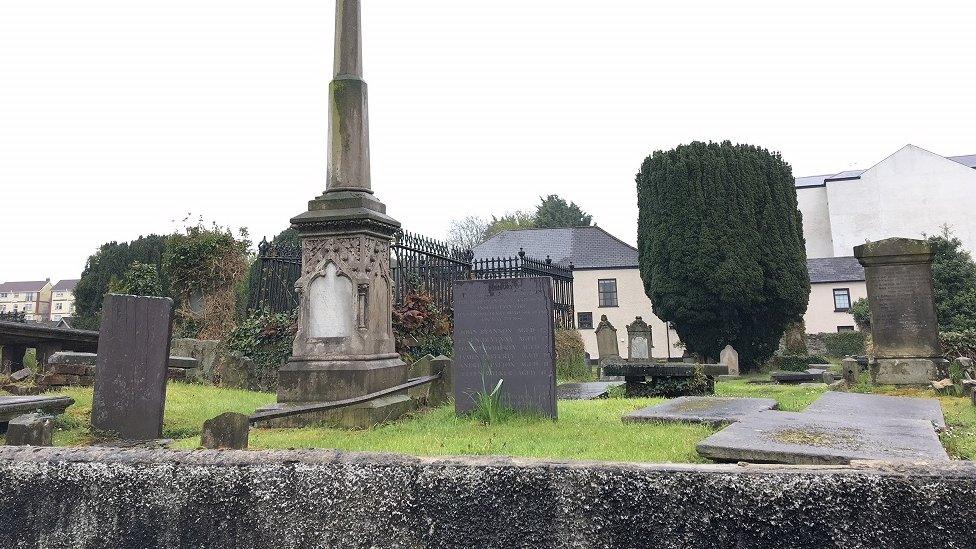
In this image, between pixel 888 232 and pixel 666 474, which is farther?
pixel 888 232

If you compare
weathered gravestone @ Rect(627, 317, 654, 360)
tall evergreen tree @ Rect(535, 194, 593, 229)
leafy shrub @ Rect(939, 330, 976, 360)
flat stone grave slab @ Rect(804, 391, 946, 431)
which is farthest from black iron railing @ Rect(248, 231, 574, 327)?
tall evergreen tree @ Rect(535, 194, 593, 229)

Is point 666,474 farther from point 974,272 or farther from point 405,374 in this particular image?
point 974,272

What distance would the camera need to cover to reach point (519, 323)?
5.85 meters

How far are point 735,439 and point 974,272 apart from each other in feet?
79.4

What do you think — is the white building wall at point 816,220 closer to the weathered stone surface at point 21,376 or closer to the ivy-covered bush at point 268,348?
the ivy-covered bush at point 268,348

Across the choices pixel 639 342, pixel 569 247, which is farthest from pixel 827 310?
pixel 639 342

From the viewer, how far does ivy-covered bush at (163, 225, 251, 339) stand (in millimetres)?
13164

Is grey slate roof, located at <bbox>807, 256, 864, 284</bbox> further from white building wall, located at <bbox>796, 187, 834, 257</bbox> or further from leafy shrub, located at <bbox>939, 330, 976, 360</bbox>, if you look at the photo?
leafy shrub, located at <bbox>939, 330, 976, 360</bbox>

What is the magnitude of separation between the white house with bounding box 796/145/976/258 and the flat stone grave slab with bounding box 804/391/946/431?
1236 inches

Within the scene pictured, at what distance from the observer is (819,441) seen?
3258mm

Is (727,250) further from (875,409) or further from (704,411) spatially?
(704,411)

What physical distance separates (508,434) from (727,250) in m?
18.2

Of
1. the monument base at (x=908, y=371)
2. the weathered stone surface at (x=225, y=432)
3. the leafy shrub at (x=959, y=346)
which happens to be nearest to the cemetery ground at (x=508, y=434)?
the weathered stone surface at (x=225, y=432)

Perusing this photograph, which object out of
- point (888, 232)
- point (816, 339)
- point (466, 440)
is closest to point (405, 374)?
point (466, 440)
